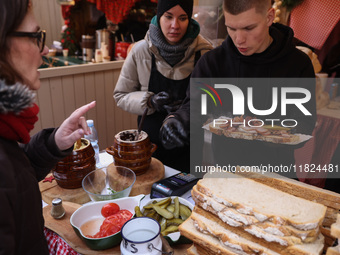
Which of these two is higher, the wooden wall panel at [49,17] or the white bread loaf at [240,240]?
the wooden wall panel at [49,17]

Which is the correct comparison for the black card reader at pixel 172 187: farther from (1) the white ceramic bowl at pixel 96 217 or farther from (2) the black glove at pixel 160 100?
(2) the black glove at pixel 160 100

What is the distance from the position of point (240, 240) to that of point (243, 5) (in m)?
1.38

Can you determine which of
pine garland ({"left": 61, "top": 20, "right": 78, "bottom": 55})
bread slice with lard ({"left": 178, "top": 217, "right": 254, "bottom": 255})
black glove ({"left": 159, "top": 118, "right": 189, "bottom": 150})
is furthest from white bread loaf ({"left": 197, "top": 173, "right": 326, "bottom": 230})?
pine garland ({"left": 61, "top": 20, "right": 78, "bottom": 55})

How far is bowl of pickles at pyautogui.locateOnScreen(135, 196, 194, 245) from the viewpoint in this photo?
130 centimetres

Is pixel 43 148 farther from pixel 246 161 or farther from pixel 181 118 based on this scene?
pixel 246 161

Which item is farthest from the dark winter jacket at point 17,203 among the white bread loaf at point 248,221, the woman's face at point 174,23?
the woman's face at point 174,23

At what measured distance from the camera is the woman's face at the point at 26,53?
87 cm

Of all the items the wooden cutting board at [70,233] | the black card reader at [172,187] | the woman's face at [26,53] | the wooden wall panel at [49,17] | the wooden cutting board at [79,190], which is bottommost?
the wooden cutting board at [70,233]

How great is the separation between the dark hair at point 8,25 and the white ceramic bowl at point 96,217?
711mm

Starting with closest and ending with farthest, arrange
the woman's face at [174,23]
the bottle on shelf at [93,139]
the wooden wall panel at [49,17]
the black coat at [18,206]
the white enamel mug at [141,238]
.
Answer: the black coat at [18,206] → the white enamel mug at [141,238] → the bottle on shelf at [93,139] → the woman's face at [174,23] → the wooden wall panel at [49,17]

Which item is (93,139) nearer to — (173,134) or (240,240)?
(173,134)

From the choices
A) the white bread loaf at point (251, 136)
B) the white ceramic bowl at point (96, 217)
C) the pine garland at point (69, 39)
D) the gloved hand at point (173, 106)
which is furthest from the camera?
the pine garland at point (69, 39)

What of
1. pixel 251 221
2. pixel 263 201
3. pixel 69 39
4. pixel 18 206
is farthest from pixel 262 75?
pixel 69 39

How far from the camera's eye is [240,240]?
101 cm
